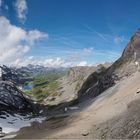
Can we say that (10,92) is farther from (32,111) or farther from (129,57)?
(129,57)

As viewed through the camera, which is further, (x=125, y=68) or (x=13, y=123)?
(x=125, y=68)

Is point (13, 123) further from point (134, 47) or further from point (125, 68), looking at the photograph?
point (134, 47)

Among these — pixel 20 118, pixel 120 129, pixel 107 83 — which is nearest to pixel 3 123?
pixel 20 118

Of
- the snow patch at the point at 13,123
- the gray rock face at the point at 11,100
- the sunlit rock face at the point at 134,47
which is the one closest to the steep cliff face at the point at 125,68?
the sunlit rock face at the point at 134,47

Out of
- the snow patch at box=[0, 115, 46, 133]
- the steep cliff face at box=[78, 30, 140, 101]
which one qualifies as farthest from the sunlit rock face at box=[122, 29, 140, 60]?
the snow patch at box=[0, 115, 46, 133]

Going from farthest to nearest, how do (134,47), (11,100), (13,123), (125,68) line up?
1. (134,47)
2. (125,68)
3. (11,100)
4. (13,123)

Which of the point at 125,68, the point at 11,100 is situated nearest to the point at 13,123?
the point at 11,100

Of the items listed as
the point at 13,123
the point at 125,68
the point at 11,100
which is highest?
the point at 125,68

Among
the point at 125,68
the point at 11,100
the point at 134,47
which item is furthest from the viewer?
the point at 134,47

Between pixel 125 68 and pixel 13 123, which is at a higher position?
pixel 125 68

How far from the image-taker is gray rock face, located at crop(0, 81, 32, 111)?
436 feet

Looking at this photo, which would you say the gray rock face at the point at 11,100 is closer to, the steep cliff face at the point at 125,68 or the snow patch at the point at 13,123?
the snow patch at the point at 13,123

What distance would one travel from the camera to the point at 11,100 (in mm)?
140625

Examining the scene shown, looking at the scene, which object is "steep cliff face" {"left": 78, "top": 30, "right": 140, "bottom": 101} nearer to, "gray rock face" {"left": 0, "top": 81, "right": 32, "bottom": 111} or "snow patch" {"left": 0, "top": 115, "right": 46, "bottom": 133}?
"gray rock face" {"left": 0, "top": 81, "right": 32, "bottom": 111}
